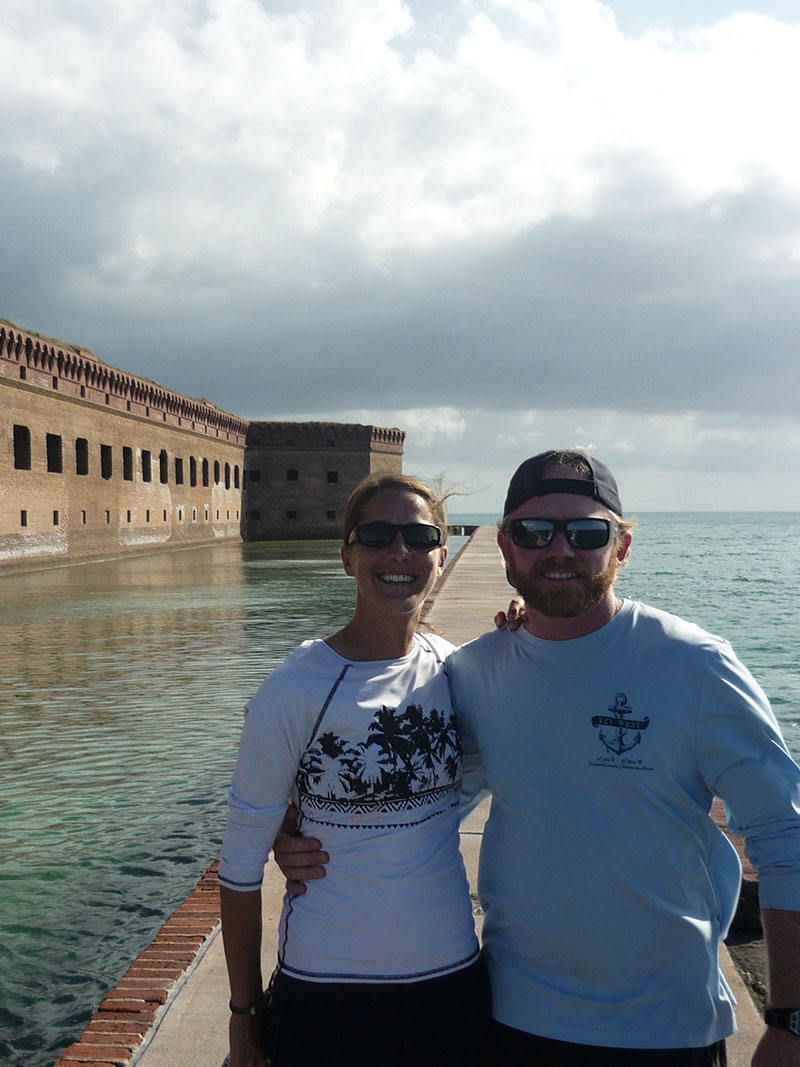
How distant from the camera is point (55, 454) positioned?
88.2ft

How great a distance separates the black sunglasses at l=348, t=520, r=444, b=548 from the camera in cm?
201

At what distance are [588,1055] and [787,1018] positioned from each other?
0.34 meters

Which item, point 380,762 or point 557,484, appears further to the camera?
point 557,484

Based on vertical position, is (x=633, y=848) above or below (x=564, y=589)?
below

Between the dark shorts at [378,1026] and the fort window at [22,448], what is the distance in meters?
25.1

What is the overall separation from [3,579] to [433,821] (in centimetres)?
2140

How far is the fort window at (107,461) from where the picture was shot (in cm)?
3048

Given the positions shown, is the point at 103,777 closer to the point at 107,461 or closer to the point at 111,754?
the point at 111,754

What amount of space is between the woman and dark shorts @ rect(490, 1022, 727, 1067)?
0.06m

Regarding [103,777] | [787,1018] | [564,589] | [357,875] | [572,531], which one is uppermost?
[572,531]

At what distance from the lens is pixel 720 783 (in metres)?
1.61

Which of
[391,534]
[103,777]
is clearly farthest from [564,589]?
[103,777]

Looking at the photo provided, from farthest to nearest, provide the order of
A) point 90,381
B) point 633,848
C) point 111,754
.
Result: point 90,381 < point 111,754 < point 633,848

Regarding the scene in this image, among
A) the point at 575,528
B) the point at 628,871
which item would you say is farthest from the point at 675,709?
the point at 575,528
